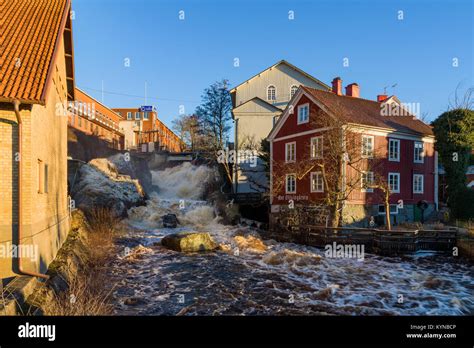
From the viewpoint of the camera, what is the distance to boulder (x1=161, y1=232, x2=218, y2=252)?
1778cm

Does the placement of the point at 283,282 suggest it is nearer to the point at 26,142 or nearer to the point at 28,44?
the point at 26,142

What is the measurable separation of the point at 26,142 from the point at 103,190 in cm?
1782

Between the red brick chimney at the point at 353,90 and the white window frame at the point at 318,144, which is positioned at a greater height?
the red brick chimney at the point at 353,90

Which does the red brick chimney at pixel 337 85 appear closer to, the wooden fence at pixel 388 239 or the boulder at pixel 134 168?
the wooden fence at pixel 388 239

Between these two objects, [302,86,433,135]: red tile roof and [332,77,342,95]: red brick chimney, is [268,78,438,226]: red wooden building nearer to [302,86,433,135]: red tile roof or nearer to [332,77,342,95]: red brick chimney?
[302,86,433,135]: red tile roof

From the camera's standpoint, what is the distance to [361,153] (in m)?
20.1

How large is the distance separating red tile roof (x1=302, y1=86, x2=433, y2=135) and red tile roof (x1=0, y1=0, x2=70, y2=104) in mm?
15899

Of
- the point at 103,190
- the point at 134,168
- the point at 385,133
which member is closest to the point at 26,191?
the point at 103,190

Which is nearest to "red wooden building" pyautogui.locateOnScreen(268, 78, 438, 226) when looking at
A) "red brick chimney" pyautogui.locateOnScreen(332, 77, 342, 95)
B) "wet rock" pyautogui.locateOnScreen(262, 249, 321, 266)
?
"red brick chimney" pyautogui.locateOnScreen(332, 77, 342, 95)

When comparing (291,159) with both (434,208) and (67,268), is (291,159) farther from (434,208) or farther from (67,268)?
(67,268)

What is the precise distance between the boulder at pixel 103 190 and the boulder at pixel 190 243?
7665 mm

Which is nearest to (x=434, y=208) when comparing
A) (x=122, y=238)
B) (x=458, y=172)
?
(x=458, y=172)

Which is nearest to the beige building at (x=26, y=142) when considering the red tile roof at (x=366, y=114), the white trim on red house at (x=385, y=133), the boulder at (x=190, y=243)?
the boulder at (x=190, y=243)

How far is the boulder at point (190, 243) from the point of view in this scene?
1778 centimetres
